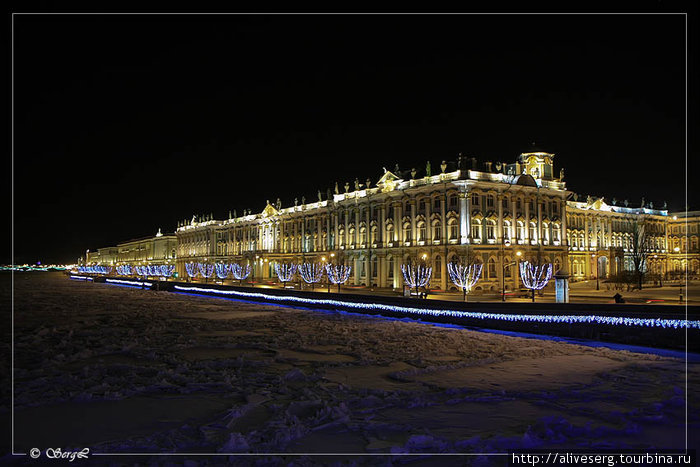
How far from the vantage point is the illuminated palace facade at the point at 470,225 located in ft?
182

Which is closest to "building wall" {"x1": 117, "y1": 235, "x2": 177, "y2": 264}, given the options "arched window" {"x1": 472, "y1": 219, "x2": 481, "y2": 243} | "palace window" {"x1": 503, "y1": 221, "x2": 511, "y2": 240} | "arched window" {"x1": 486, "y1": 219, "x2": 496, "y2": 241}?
"arched window" {"x1": 472, "y1": 219, "x2": 481, "y2": 243}

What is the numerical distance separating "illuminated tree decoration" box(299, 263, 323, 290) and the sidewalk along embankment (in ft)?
84.3

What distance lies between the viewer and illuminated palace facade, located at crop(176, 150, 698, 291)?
55.4m

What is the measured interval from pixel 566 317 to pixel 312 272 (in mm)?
52127

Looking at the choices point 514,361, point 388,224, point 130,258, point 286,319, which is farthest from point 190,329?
point 130,258

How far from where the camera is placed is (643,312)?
954 inches

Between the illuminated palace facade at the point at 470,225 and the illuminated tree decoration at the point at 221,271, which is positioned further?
the illuminated tree decoration at the point at 221,271

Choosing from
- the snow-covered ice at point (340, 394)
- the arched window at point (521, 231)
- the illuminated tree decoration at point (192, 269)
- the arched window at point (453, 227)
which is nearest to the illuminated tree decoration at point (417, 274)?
the arched window at point (453, 227)

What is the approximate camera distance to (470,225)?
54.8m

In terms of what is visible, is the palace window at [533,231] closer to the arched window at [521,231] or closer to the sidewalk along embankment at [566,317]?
the arched window at [521,231]

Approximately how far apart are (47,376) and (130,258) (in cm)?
17756

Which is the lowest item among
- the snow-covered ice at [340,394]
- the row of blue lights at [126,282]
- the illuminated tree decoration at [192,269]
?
the row of blue lights at [126,282]

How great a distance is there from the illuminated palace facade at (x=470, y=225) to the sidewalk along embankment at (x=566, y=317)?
1395 cm

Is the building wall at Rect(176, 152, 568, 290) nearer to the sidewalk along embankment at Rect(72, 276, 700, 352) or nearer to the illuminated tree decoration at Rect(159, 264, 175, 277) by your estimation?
the sidewalk along embankment at Rect(72, 276, 700, 352)
